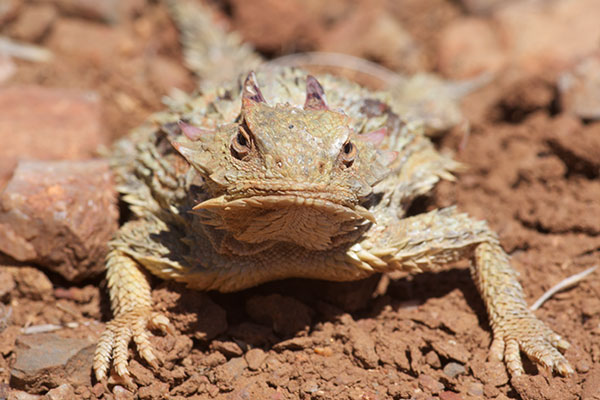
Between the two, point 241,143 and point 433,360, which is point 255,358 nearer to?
point 433,360

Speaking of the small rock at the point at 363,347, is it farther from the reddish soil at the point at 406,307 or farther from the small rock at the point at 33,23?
the small rock at the point at 33,23

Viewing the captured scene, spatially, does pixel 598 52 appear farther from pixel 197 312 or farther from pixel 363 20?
pixel 197 312

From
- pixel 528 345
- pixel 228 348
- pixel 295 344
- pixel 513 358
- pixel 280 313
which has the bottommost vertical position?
pixel 228 348

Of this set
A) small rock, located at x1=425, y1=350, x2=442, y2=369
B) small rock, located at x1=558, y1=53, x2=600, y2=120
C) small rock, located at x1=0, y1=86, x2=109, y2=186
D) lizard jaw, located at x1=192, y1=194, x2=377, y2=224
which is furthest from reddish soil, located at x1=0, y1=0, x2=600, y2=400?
lizard jaw, located at x1=192, y1=194, x2=377, y2=224

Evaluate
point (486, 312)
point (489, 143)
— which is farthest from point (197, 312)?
point (489, 143)

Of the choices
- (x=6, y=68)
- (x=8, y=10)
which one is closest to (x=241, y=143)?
(x=6, y=68)

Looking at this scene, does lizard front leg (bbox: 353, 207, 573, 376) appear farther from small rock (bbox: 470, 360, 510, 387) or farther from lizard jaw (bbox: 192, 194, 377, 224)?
lizard jaw (bbox: 192, 194, 377, 224)
